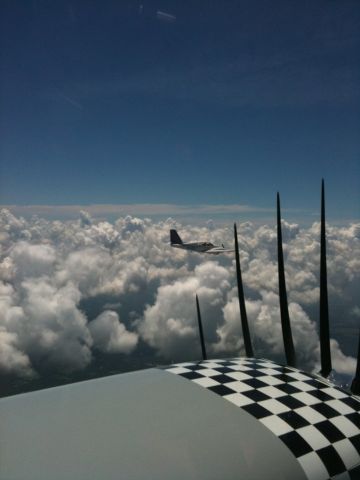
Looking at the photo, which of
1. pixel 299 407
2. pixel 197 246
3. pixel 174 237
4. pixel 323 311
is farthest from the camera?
pixel 174 237

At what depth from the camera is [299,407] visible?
6.43m

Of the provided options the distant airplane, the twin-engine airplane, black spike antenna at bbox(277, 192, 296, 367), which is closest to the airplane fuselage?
the distant airplane

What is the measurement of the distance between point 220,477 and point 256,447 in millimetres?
849

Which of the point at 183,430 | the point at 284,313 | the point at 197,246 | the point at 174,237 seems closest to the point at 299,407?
the point at 183,430

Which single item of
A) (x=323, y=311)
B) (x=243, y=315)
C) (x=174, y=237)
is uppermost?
(x=174, y=237)

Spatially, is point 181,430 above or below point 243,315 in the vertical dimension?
above

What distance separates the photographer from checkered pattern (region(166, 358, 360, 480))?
5.37 metres

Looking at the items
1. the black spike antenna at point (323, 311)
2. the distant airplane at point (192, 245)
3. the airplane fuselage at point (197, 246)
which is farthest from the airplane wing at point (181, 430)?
the airplane fuselage at point (197, 246)

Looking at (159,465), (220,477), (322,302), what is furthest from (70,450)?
(322,302)

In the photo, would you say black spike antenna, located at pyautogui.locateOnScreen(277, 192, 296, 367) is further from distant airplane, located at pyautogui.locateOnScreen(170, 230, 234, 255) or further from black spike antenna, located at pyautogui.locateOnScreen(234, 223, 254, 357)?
distant airplane, located at pyautogui.locateOnScreen(170, 230, 234, 255)

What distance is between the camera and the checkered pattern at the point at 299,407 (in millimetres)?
5367

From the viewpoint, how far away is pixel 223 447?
5027mm

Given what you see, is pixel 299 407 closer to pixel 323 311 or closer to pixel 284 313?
pixel 323 311

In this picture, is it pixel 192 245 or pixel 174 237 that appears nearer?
pixel 192 245
